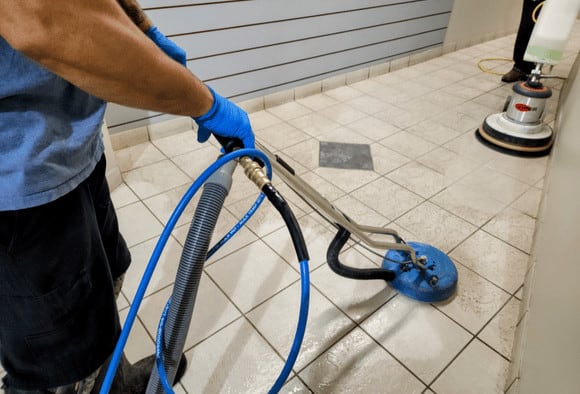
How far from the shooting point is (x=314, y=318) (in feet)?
4.83

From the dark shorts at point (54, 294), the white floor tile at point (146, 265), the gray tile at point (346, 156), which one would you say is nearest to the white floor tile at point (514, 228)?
the gray tile at point (346, 156)

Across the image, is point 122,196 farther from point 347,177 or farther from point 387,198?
point 387,198

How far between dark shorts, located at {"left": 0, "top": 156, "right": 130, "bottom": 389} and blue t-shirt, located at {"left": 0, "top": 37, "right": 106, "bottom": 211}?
0.05 m

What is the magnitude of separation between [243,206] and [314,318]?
77 centimetres

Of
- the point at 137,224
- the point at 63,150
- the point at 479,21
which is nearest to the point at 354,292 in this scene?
the point at 137,224

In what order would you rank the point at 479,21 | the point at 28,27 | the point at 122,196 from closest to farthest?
1. the point at 28,27
2. the point at 122,196
3. the point at 479,21

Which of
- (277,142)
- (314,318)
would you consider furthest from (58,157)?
(277,142)

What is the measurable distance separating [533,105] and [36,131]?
2714 millimetres

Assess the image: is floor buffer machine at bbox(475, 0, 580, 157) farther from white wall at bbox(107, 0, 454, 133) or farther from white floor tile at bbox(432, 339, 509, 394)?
white floor tile at bbox(432, 339, 509, 394)

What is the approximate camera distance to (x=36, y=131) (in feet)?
2.07

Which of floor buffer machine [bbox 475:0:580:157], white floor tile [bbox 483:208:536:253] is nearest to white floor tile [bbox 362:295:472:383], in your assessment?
white floor tile [bbox 483:208:536:253]

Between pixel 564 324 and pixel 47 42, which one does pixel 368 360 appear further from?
pixel 47 42

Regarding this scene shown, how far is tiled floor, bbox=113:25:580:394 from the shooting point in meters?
1.32

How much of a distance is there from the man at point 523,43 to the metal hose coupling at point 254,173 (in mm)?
3404
